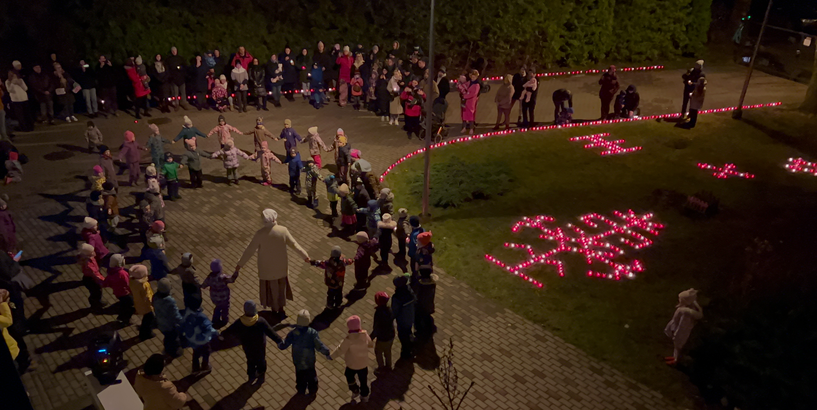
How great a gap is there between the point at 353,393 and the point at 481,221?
21.7ft

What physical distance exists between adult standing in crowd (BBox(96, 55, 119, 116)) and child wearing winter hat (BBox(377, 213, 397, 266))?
474 inches

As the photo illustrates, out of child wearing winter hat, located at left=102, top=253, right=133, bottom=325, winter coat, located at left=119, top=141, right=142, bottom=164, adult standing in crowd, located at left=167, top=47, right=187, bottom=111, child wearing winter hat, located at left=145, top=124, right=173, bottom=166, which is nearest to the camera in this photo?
child wearing winter hat, located at left=102, top=253, right=133, bottom=325

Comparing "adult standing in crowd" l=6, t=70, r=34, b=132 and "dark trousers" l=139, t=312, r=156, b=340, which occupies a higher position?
"adult standing in crowd" l=6, t=70, r=34, b=132

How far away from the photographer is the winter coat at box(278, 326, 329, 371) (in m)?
9.16

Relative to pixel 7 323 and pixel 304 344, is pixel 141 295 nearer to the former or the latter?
pixel 7 323

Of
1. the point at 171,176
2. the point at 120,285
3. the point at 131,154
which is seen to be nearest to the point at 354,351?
the point at 120,285

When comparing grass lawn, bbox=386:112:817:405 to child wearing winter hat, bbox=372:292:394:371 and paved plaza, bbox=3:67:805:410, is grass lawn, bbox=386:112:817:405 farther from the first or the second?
child wearing winter hat, bbox=372:292:394:371

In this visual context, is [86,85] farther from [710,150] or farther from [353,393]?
[710,150]

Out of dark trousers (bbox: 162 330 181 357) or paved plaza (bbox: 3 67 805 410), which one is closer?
paved plaza (bbox: 3 67 805 410)

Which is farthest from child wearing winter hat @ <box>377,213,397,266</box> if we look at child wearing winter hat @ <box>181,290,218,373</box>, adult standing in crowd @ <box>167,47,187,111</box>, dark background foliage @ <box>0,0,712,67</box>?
dark background foliage @ <box>0,0,712,67</box>

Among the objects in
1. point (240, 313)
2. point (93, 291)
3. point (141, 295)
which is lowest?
point (240, 313)

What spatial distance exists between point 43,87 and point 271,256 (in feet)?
40.9

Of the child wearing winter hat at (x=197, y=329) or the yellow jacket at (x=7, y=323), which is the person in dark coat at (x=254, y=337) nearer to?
the child wearing winter hat at (x=197, y=329)

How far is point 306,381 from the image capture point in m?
9.66
